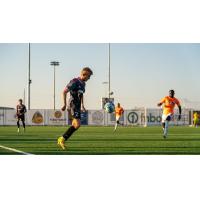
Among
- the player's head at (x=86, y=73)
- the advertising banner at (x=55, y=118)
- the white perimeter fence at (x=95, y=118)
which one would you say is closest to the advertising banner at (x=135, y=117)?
the white perimeter fence at (x=95, y=118)

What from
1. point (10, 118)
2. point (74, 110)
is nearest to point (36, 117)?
point (10, 118)

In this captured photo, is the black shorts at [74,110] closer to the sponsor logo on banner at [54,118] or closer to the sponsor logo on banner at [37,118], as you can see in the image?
the sponsor logo on banner at [54,118]

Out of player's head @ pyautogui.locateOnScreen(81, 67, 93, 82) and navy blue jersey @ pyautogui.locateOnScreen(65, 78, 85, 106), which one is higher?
player's head @ pyautogui.locateOnScreen(81, 67, 93, 82)

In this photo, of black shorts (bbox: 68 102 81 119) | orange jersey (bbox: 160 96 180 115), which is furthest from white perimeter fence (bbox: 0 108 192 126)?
black shorts (bbox: 68 102 81 119)

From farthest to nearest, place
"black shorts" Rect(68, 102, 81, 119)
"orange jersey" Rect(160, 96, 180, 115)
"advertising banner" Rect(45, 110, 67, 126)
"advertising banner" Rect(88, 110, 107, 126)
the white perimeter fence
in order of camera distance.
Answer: "advertising banner" Rect(88, 110, 107, 126) < "advertising banner" Rect(45, 110, 67, 126) < the white perimeter fence < "orange jersey" Rect(160, 96, 180, 115) < "black shorts" Rect(68, 102, 81, 119)

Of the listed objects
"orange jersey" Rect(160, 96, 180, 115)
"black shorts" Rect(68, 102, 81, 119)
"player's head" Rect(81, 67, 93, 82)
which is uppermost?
Answer: "player's head" Rect(81, 67, 93, 82)

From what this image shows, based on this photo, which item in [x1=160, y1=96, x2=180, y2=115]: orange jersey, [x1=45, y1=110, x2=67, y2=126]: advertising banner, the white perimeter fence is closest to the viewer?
[x1=160, y1=96, x2=180, y2=115]: orange jersey

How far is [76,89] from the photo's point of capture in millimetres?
7742

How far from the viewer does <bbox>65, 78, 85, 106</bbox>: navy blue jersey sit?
773 cm

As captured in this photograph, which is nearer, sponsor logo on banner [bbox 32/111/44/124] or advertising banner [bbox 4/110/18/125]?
advertising banner [bbox 4/110/18/125]

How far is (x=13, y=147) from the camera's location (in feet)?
28.0

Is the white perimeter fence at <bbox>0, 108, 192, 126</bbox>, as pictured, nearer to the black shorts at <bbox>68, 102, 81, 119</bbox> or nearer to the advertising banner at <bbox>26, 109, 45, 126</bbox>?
the advertising banner at <bbox>26, 109, 45, 126</bbox>
